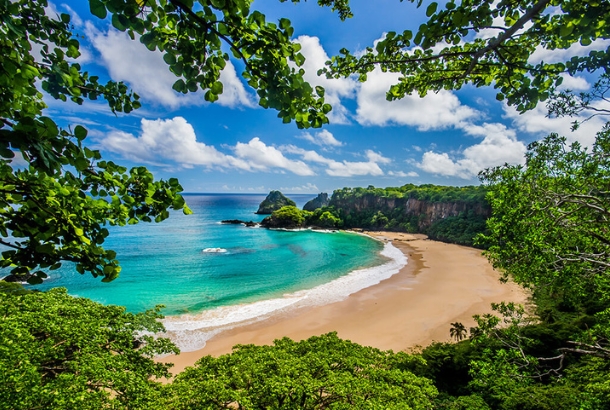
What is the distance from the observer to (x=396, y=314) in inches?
873

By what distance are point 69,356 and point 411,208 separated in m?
74.9

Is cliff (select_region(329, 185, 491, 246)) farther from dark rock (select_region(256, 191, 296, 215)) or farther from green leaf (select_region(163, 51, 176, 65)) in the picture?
green leaf (select_region(163, 51, 176, 65))

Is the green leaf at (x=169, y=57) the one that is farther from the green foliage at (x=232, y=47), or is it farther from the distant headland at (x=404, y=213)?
the distant headland at (x=404, y=213)

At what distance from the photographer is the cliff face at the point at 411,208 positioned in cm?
6088

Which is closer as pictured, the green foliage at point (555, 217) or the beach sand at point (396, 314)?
the green foliage at point (555, 217)

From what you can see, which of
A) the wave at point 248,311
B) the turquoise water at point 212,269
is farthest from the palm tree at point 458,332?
the turquoise water at point 212,269

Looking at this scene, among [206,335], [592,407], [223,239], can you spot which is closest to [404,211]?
[223,239]

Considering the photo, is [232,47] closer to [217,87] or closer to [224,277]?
[217,87]

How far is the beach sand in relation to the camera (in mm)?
17984

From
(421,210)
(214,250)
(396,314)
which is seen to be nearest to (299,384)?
(396,314)

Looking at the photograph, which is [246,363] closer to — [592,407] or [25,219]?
[25,219]

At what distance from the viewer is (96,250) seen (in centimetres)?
215

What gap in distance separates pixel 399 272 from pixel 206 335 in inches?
1003

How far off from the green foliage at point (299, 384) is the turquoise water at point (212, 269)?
1768 centimetres
